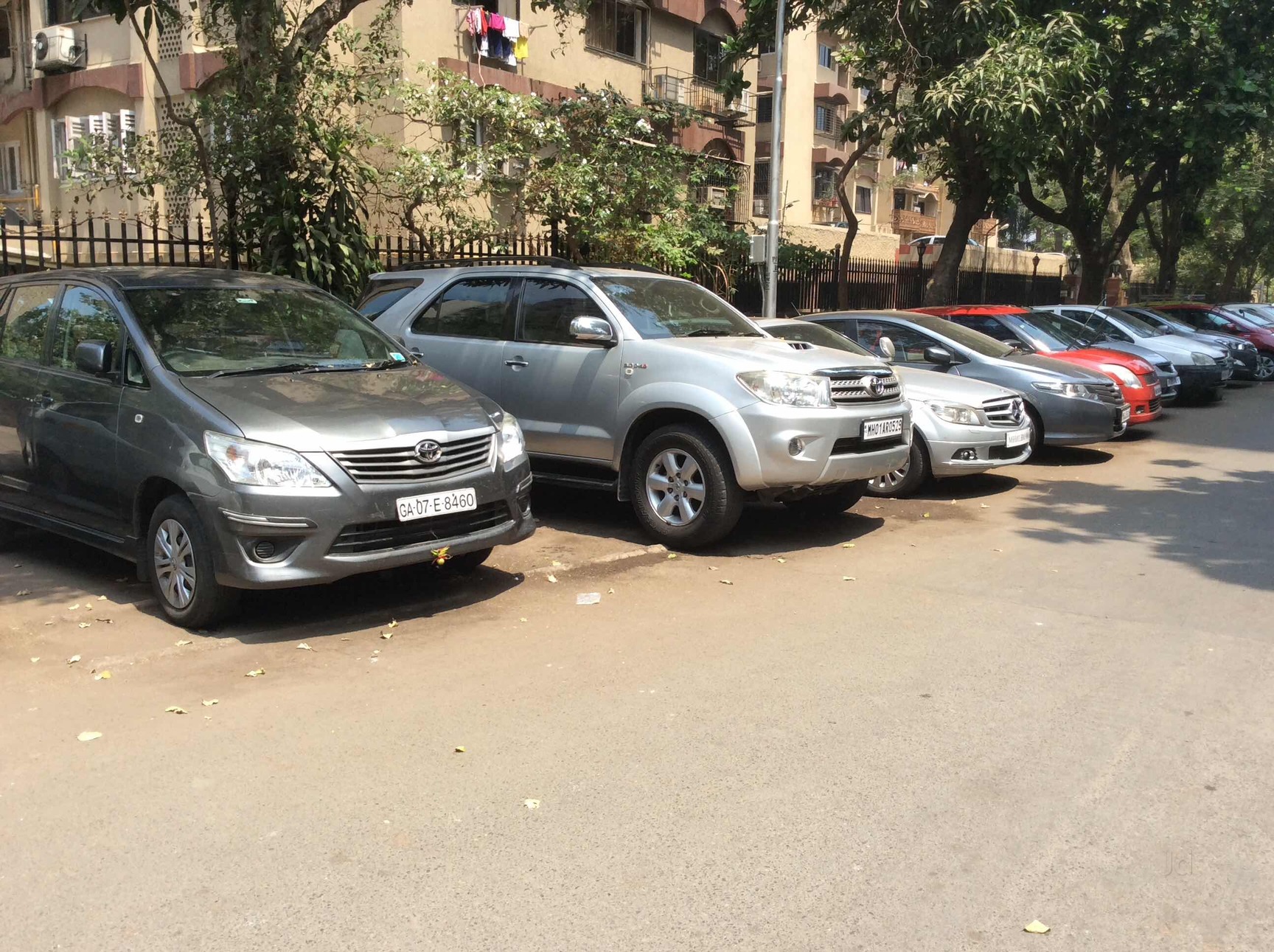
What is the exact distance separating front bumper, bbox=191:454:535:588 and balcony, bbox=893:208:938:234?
54941mm

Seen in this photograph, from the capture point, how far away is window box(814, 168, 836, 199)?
155 feet

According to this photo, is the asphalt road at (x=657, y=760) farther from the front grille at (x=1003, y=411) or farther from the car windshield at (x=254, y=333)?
the front grille at (x=1003, y=411)

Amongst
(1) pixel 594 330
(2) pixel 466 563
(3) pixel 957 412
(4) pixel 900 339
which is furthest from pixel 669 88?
(2) pixel 466 563

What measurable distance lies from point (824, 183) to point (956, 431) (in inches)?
1586

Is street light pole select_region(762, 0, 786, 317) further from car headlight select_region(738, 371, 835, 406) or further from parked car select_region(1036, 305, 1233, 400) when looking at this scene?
car headlight select_region(738, 371, 835, 406)

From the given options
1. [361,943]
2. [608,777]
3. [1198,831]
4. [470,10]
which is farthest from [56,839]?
[470,10]

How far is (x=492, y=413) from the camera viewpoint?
671cm

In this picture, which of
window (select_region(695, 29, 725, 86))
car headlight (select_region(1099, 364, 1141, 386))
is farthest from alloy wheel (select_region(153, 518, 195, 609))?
window (select_region(695, 29, 725, 86))

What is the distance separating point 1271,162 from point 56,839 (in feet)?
143

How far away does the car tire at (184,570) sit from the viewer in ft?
19.0

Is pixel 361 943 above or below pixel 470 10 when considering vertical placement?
below

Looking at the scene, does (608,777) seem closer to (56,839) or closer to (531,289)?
(56,839)

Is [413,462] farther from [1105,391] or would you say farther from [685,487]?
[1105,391]

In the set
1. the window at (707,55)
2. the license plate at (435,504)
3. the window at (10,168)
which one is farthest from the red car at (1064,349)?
the window at (10,168)
